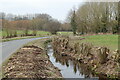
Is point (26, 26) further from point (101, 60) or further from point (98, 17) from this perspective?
point (101, 60)

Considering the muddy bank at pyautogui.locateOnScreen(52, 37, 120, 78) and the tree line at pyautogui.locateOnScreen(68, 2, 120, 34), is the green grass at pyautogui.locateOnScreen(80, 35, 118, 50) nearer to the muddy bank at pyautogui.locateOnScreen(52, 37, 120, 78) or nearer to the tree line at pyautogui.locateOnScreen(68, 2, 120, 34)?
the muddy bank at pyautogui.locateOnScreen(52, 37, 120, 78)

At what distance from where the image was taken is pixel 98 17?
48.0m

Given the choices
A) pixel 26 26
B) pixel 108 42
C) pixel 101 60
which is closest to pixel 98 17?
pixel 108 42

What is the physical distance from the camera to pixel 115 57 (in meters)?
13.3

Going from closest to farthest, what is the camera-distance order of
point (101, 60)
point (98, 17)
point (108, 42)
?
point (101, 60)
point (108, 42)
point (98, 17)

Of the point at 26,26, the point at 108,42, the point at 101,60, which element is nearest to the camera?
the point at 101,60

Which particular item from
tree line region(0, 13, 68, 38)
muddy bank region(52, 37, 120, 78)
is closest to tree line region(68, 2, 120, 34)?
tree line region(0, 13, 68, 38)

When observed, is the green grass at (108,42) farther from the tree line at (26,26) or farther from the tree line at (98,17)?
the tree line at (26,26)

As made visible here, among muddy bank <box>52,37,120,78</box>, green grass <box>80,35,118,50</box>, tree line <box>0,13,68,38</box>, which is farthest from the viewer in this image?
tree line <box>0,13,68,38</box>

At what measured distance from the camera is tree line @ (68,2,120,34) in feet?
155

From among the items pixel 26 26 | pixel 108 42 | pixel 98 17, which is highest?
pixel 98 17

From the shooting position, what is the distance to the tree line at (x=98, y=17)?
47.1 meters

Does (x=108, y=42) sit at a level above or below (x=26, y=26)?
below

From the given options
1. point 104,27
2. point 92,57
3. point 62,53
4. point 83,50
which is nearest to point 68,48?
point 62,53
